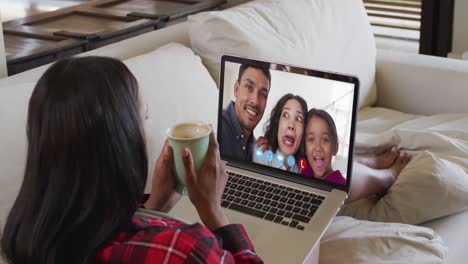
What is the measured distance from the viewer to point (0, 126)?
1.33 m

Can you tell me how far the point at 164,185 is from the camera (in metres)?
1.20

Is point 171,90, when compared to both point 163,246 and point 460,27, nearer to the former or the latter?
point 163,246

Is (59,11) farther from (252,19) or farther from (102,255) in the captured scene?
(102,255)

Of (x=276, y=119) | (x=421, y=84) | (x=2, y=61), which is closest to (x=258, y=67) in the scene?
(x=276, y=119)

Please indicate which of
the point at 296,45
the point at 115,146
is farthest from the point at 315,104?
the point at 296,45

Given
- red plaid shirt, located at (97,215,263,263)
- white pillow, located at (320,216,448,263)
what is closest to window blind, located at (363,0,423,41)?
white pillow, located at (320,216,448,263)

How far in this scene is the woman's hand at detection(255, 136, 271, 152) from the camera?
57.7 inches

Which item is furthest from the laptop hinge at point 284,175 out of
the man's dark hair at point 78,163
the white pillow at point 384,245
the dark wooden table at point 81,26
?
the dark wooden table at point 81,26

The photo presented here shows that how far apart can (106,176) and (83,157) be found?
0.04m

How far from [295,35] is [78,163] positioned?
1315mm

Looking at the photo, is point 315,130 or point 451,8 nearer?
point 315,130

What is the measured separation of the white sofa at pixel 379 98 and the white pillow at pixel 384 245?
3cm

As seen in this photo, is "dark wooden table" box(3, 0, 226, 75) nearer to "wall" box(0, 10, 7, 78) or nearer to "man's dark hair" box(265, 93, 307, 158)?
"wall" box(0, 10, 7, 78)

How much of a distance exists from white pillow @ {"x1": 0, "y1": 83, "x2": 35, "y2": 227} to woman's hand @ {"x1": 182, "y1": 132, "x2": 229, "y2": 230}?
40 centimetres
